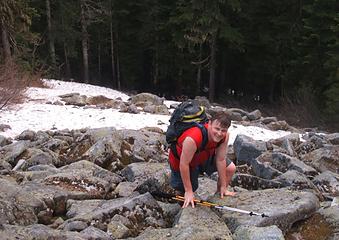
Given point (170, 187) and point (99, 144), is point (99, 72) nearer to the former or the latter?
point (99, 144)

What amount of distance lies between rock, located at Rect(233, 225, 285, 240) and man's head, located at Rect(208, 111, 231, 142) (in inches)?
37.9

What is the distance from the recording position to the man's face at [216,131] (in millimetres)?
4426

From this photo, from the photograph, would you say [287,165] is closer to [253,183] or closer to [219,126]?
A: [253,183]

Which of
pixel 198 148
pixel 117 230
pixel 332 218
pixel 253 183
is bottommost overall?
pixel 253 183

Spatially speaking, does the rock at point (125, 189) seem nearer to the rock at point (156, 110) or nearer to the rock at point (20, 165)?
the rock at point (20, 165)

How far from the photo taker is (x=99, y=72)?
39.4m

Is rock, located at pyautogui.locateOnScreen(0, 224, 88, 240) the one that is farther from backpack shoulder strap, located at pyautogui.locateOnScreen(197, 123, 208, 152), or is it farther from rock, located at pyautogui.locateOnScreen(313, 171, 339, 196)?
rock, located at pyautogui.locateOnScreen(313, 171, 339, 196)

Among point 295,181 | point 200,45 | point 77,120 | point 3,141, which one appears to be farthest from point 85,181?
point 200,45

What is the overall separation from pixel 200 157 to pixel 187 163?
0.28 meters

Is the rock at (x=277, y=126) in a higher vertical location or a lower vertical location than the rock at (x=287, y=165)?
lower

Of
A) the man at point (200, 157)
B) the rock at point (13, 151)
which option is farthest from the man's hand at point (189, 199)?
the rock at point (13, 151)

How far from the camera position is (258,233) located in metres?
3.87

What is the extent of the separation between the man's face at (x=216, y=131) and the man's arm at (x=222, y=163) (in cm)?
25

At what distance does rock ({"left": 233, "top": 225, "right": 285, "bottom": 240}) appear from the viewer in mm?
3801
